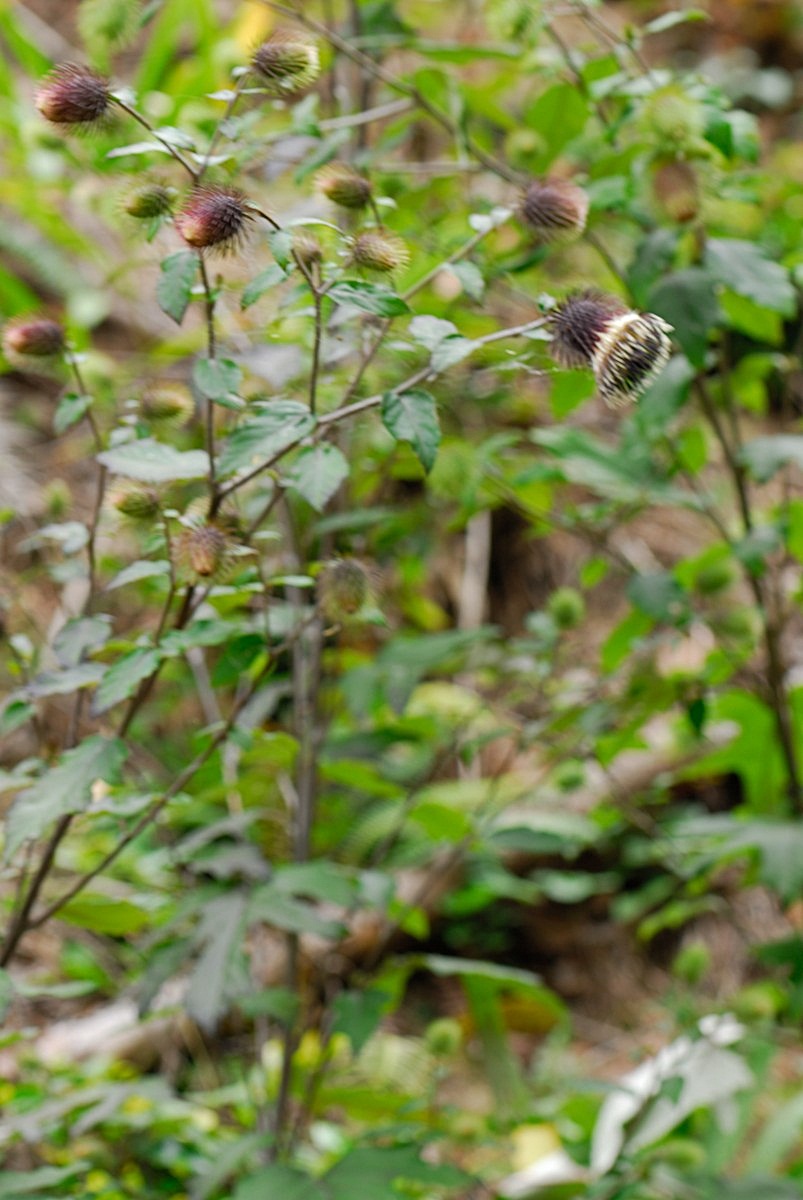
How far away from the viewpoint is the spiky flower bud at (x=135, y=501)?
88 cm

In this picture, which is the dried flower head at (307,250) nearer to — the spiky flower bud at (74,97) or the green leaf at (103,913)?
the spiky flower bud at (74,97)

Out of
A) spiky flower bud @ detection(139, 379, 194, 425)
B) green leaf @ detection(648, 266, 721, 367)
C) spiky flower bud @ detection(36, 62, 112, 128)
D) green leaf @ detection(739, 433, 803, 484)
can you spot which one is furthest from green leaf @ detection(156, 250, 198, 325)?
green leaf @ detection(739, 433, 803, 484)

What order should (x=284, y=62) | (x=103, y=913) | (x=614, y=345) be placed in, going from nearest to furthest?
1. (x=614, y=345)
2. (x=284, y=62)
3. (x=103, y=913)

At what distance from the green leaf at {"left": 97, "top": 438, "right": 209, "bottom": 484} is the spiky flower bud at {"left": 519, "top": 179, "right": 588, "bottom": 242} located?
0.99 ft

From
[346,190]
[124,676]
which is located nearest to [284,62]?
[346,190]

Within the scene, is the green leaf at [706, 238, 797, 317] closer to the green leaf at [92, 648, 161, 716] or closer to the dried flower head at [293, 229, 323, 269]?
the dried flower head at [293, 229, 323, 269]

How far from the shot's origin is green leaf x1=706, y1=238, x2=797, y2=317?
106 cm

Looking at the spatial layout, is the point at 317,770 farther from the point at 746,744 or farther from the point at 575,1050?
the point at 575,1050

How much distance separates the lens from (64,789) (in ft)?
2.77

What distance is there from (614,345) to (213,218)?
0.81ft

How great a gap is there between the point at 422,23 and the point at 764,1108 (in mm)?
1902

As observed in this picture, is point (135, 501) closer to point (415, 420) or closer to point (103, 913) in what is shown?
point (415, 420)

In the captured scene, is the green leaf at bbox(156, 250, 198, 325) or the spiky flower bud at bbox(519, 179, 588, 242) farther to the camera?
the spiky flower bud at bbox(519, 179, 588, 242)

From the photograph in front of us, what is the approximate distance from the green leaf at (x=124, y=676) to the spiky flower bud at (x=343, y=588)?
0.46ft
